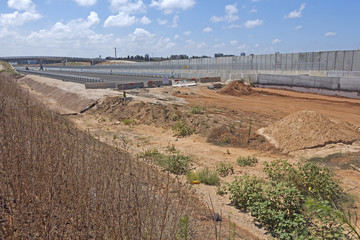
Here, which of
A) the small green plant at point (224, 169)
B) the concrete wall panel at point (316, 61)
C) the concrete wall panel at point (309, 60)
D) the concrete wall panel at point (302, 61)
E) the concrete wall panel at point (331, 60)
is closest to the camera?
the small green plant at point (224, 169)

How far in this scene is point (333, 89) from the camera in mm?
24125

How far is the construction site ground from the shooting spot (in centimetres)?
775

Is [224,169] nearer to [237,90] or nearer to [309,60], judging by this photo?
[237,90]

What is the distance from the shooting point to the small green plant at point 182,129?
14023 mm

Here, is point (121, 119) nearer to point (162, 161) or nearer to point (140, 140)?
point (140, 140)

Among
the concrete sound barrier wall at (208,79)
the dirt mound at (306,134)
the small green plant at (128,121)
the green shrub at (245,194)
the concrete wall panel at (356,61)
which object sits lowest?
the small green plant at (128,121)

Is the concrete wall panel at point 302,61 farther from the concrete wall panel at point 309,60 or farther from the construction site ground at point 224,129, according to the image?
the construction site ground at point 224,129

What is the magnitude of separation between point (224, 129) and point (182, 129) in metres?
2.12

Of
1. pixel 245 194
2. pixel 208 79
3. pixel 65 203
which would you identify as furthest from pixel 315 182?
pixel 208 79

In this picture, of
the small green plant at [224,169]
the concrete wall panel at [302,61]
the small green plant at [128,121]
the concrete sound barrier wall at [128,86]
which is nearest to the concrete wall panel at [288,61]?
the concrete wall panel at [302,61]

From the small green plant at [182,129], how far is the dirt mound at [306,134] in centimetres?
408

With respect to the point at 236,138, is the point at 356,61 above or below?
above

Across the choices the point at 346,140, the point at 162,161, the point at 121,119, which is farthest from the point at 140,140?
the point at 346,140

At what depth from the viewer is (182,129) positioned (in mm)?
14094
